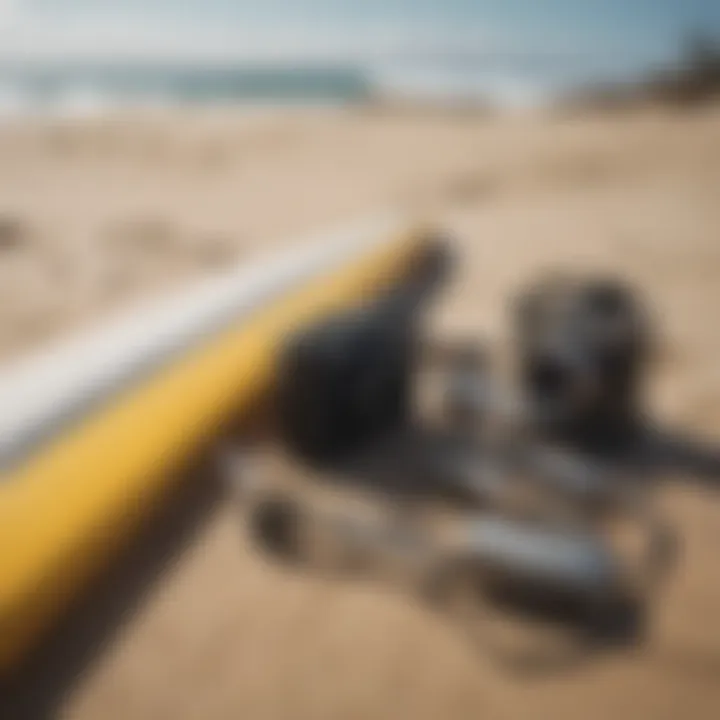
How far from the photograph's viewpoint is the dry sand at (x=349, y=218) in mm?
1387

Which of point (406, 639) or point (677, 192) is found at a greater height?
point (677, 192)

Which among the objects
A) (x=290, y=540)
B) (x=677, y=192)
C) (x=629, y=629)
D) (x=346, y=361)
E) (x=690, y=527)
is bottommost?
(x=290, y=540)

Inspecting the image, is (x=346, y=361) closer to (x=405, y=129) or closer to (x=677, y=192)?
(x=677, y=192)

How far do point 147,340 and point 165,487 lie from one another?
0.37 metres

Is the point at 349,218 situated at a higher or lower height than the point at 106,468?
higher

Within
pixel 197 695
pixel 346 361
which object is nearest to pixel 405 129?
pixel 346 361

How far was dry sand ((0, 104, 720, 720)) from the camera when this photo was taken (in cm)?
139

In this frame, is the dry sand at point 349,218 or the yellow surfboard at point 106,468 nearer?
the yellow surfboard at point 106,468

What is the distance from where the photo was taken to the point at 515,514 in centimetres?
187

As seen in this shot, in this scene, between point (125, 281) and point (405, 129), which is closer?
point (125, 281)

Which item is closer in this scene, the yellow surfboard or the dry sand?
the yellow surfboard

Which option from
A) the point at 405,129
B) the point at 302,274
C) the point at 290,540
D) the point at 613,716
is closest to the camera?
the point at 613,716

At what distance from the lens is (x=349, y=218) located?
499 cm

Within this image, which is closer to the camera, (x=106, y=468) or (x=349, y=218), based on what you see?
(x=106, y=468)
